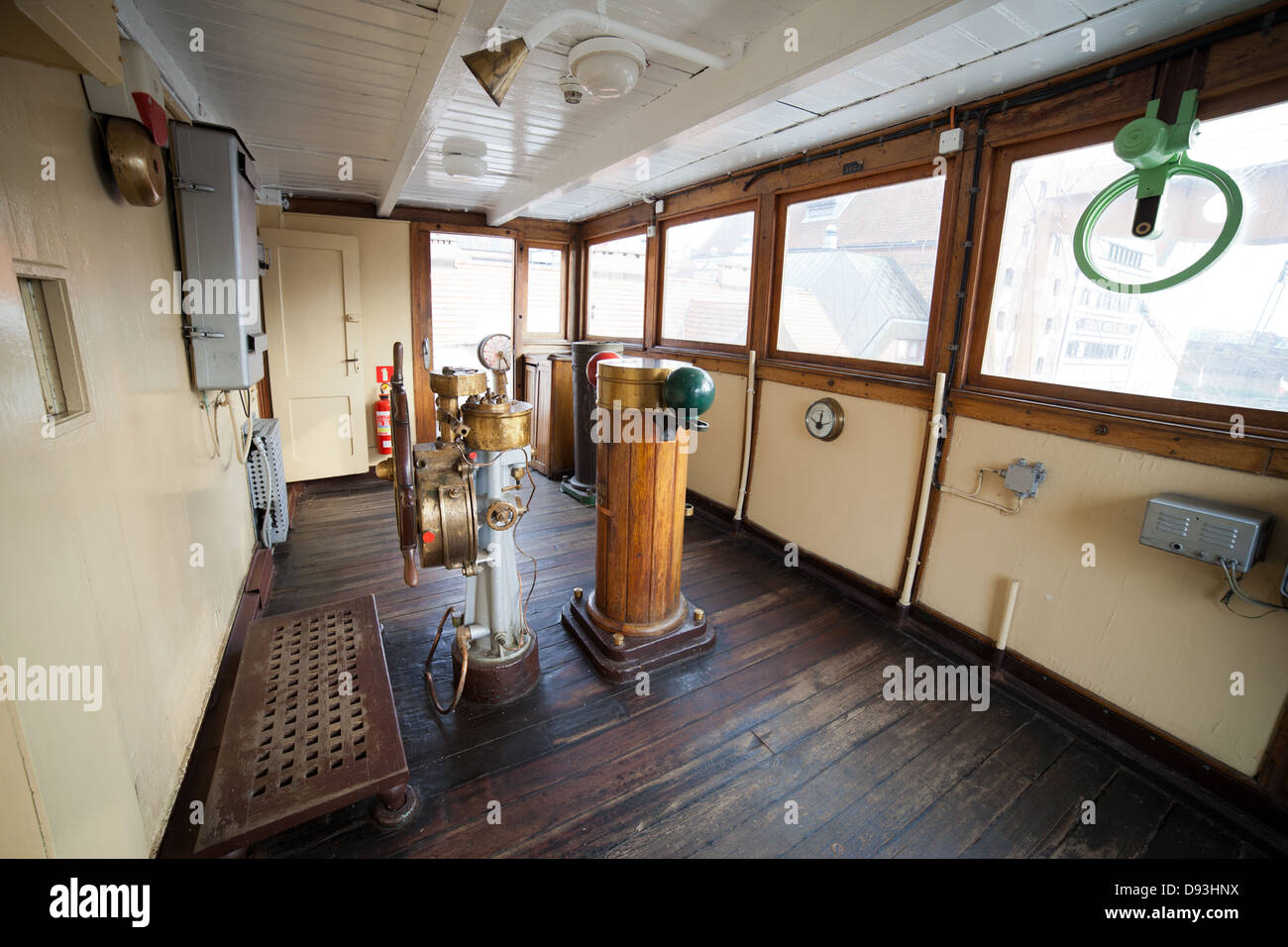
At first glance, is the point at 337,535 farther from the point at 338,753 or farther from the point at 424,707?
the point at 338,753

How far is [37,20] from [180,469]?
1.75m

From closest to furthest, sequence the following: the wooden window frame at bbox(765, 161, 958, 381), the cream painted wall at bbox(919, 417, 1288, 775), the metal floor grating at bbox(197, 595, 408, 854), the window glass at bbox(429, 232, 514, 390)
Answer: the metal floor grating at bbox(197, 595, 408, 854) → the cream painted wall at bbox(919, 417, 1288, 775) → the wooden window frame at bbox(765, 161, 958, 381) → the window glass at bbox(429, 232, 514, 390)

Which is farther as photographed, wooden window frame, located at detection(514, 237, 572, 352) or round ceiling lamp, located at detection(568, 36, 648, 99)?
wooden window frame, located at detection(514, 237, 572, 352)

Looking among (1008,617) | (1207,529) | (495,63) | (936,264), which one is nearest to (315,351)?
(495,63)

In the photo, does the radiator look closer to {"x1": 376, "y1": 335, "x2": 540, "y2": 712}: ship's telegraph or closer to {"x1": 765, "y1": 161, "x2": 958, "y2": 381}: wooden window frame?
{"x1": 376, "y1": 335, "x2": 540, "y2": 712}: ship's telegraph

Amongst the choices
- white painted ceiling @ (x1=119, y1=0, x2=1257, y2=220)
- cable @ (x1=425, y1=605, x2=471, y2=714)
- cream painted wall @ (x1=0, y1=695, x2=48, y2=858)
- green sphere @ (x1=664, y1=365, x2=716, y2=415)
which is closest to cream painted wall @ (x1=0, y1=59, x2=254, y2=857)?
cream painted wall @ (x1=0, y1=695, x2=48, y2=858)

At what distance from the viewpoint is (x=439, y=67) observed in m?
2.23

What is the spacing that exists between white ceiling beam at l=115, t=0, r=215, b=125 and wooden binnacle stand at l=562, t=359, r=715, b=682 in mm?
2109

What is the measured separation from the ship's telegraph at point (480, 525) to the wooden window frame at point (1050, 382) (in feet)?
7.62

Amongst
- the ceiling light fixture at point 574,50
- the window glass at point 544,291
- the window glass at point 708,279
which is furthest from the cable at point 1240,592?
the window glass at point 544,291

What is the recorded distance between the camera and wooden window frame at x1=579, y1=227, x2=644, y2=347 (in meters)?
5.40

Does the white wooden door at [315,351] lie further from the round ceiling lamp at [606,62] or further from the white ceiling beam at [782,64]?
the round ceiling lamp at [606,62]

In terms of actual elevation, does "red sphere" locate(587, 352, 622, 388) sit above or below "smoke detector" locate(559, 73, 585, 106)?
below
